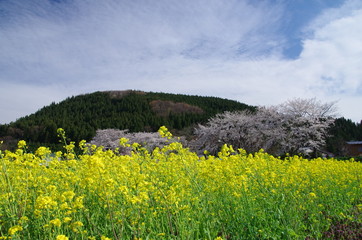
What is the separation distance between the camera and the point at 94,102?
3356 inches

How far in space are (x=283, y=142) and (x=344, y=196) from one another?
1833 cm

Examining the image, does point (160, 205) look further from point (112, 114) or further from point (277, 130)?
point (112, 114)

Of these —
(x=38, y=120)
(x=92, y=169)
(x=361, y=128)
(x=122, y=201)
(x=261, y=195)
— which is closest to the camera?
(x=92, y=169)

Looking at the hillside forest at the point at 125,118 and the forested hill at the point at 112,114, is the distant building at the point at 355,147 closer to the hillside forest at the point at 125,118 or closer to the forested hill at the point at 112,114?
the hillside forest at the point at 125,118

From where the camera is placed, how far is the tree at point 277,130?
82.3 ft

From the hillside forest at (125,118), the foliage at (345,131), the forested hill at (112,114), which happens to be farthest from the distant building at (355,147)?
the forested hill at (112,114)

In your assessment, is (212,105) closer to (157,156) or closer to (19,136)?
(19,136)

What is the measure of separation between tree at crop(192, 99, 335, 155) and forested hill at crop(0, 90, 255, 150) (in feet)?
89.4

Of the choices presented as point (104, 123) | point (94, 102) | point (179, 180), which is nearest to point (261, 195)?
point (179, 180)

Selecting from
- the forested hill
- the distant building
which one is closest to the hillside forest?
the forested hill

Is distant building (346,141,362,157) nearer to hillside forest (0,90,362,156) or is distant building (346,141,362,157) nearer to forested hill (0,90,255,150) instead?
hillside forest (0,90,362,156)

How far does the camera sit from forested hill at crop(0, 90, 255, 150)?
2194 inches

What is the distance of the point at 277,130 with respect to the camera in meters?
25.0

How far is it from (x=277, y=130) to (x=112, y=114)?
165ft
